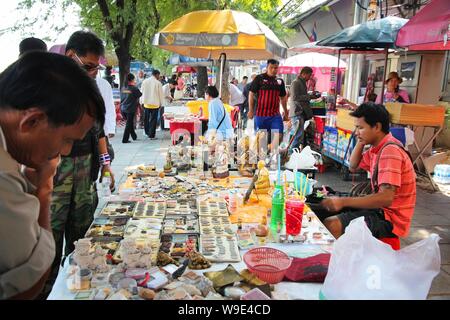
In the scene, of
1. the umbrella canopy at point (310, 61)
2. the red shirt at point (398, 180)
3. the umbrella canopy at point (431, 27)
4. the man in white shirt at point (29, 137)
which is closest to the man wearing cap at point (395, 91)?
the umbrella canopy at point (431, 27)

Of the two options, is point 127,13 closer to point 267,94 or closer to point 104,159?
point 267,94

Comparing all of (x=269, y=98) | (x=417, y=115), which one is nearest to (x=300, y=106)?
(x=269, y=98)

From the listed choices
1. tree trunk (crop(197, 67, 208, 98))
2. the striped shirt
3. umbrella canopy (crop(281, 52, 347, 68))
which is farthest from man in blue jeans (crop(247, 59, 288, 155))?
tree trunk (crop(197, 67, 208, 98))

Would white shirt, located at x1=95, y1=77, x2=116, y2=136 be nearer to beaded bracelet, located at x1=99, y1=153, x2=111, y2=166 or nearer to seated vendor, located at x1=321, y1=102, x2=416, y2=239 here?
beaded bracelet, located at x1=99, y1=153, x2=111, y2=166

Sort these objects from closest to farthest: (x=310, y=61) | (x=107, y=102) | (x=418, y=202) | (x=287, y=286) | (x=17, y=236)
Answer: (x=17, y=236) → (x=287, y=286) → (x=107, y=102) → (x=418, y=202) → (x=310, y=61)

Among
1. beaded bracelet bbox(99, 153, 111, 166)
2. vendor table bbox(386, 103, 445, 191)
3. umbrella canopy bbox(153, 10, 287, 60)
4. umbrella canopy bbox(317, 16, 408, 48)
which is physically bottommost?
beaded bracelet bbox(99, 153, 111, 166)

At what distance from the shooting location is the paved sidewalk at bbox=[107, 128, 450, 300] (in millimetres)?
3318

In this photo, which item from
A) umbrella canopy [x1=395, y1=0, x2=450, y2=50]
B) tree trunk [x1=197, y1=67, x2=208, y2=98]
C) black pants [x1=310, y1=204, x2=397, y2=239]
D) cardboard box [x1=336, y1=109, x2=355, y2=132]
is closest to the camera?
black pants [x1=310, y1=204, x2=397, y2=239]

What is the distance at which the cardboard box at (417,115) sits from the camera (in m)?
5.53

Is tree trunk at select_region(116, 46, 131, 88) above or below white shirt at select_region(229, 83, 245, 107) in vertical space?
above

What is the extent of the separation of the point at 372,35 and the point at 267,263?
581cm

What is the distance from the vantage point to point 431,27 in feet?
12.1
